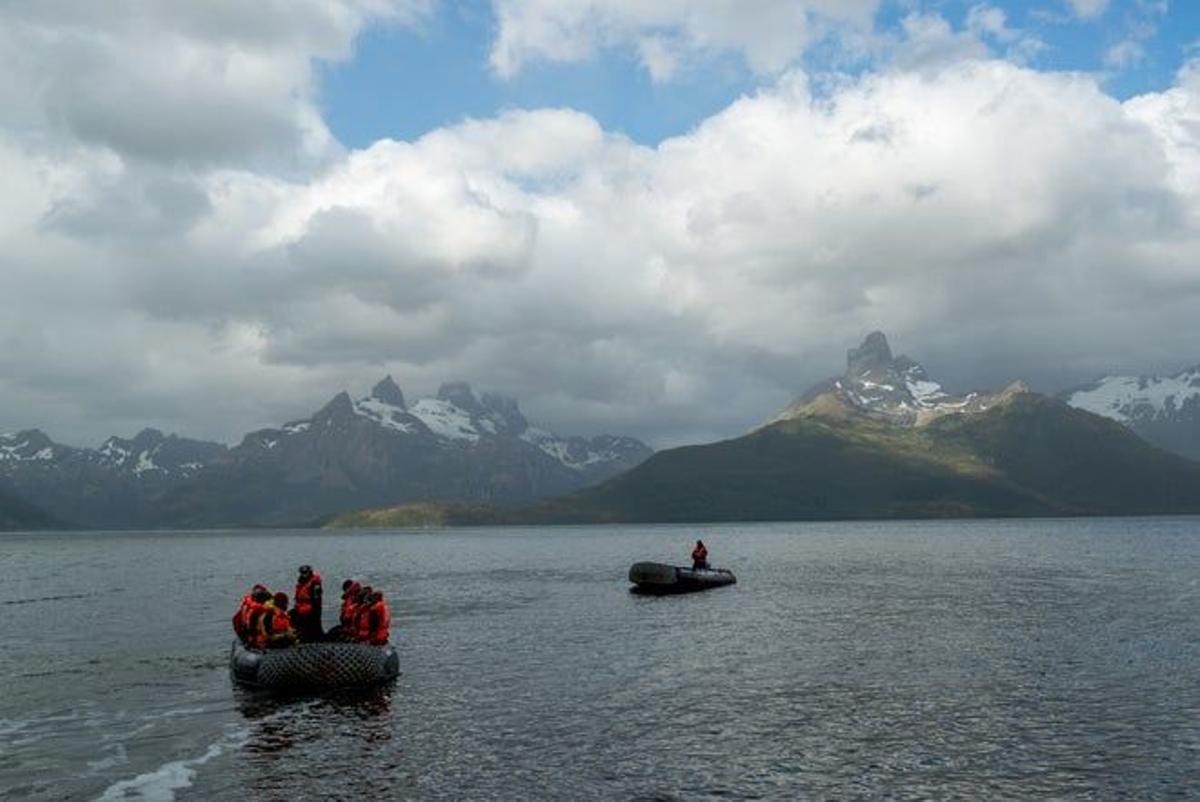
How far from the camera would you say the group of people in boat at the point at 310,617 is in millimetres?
45094

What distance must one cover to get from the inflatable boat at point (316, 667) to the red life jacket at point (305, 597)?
2.39 meters

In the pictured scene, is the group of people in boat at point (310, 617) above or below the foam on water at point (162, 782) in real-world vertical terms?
above

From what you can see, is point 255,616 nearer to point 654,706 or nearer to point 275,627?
point 275,627

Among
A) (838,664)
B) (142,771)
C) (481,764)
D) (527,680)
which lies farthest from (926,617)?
(142,771)

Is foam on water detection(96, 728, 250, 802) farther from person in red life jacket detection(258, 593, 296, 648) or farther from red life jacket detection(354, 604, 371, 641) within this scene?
red life jacket detection(354, 604, 371, 641)

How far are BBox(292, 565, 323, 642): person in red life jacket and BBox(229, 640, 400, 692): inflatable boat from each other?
7.72 ft

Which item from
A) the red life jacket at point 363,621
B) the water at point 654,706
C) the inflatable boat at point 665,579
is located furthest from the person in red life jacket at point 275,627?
the inflatable boat at point 665,579

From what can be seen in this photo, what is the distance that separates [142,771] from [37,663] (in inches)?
1201

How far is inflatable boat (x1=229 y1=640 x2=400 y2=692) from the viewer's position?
4216 centimetres

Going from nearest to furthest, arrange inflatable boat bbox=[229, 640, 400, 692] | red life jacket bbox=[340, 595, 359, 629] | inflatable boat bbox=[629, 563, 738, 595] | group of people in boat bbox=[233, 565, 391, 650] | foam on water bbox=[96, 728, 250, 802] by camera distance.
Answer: foam on water bbox=[96, 728, 250, 802]
inflatable boat bbox=[229, 640, 400, 692]
group of people in boat bbox=[233, 565, 391, 650]
red life jacket bbox=[340, 595, 359, 629]
inflatable boat bbox=[629, 563, 738, 595]

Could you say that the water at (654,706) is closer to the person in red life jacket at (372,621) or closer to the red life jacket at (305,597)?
the person in red life jacket at (372,621)

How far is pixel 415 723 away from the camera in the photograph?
1479 inches

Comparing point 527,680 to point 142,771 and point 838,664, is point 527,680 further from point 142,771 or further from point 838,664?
point 142,771

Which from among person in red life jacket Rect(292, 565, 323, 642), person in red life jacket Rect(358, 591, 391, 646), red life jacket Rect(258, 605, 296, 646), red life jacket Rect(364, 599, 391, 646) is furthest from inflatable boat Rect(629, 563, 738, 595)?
red life jacket Rect(258, 605, 296, 646)
